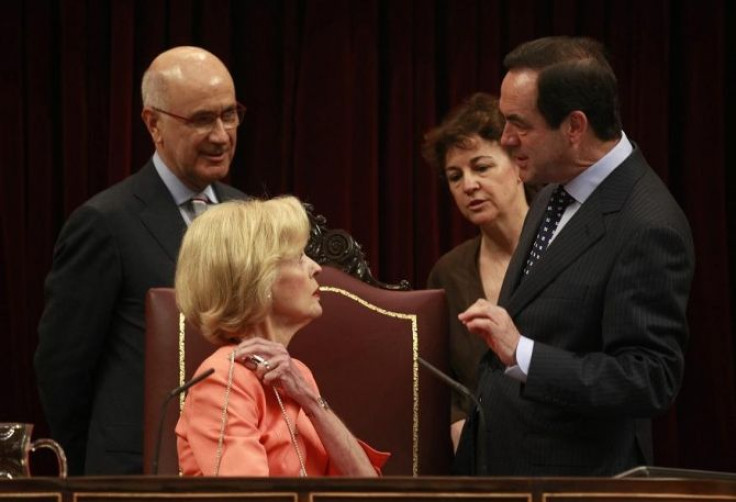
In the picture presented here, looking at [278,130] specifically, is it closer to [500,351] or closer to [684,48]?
[684,48]

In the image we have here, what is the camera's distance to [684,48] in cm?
473

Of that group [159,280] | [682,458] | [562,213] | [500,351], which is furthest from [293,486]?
[682,458]

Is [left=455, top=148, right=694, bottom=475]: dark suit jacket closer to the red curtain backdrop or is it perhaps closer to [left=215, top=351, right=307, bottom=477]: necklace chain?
[left=215, top=351, right=307, bottom=477]: necklace chain

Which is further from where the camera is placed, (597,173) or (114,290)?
(114,290)

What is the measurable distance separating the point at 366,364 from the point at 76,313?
738 millimetres

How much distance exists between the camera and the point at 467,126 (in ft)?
12.8

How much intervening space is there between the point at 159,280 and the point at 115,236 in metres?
0.14

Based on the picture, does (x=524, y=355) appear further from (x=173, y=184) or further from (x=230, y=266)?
(x=173, y=184)

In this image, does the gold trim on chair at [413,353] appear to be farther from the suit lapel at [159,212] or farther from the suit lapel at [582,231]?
the suit lapel at [159,212]

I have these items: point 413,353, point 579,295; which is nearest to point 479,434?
point 413,353

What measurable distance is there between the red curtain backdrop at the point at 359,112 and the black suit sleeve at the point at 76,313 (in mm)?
1088

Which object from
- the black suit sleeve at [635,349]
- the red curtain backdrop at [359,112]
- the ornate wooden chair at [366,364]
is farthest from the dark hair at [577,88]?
the red curtain backdrop at [359,112]

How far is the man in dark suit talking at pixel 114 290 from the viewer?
130 inches

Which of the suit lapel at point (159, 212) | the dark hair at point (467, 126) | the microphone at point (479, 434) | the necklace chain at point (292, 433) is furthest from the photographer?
the dark hair at point (467, 126)
